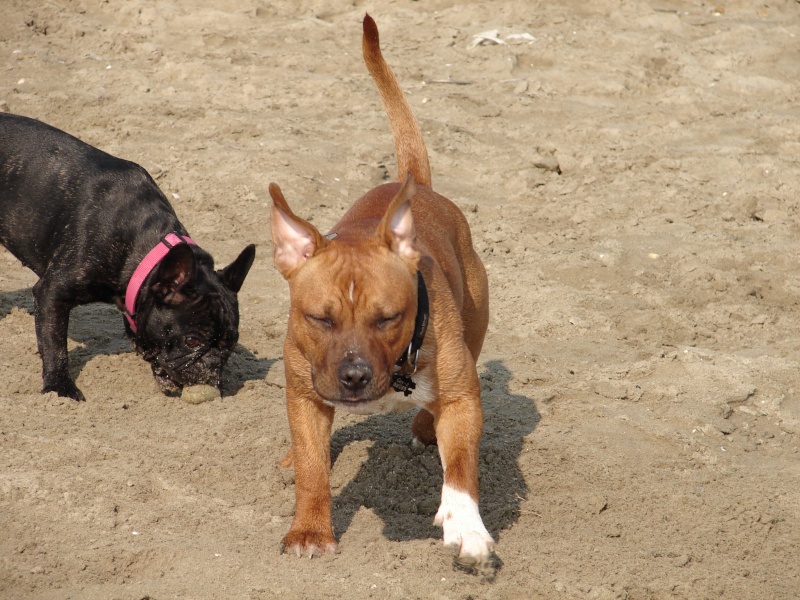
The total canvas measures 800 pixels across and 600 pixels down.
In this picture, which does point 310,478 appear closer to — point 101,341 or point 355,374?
point 355,374

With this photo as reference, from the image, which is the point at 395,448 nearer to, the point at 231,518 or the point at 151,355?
the point at 231,518

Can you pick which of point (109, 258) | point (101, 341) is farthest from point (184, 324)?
point (101, 341)

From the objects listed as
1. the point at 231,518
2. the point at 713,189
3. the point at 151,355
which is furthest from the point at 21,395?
the point at 713,189

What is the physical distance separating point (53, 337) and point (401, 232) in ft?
9.09

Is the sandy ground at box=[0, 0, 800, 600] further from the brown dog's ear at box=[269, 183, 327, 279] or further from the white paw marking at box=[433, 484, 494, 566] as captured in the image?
the brown dog's ear at box=[269, 183, 327, 279]

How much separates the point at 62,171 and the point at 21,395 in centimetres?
155

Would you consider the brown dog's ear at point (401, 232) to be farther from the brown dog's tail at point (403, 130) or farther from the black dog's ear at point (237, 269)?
the black dog's ear at point (237, 269)

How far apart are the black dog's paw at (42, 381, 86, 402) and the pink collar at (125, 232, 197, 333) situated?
0.51 meters

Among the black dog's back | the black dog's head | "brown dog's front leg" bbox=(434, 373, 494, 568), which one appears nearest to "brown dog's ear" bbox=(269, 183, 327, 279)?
"brown dog's front leg" bbox=(434, 373, 494, 568)

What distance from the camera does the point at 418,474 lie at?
531cm

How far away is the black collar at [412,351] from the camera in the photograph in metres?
4.36

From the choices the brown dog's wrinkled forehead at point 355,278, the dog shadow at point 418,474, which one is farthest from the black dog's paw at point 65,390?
the brown dog's wrinkled forehead at point 355,278

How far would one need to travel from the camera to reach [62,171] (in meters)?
6.62

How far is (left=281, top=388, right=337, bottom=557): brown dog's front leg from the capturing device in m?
4.27
